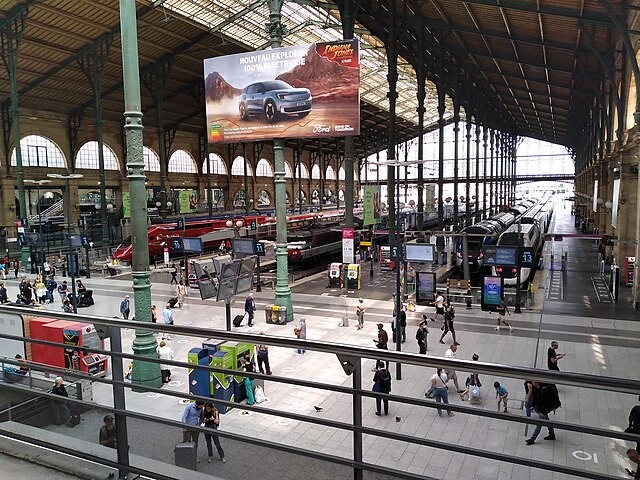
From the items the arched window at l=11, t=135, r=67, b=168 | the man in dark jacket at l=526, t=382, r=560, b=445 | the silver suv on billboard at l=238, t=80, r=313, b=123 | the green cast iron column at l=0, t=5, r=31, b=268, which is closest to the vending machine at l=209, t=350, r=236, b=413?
the man in dark jacket at l=526, t=382, r=560, b=445

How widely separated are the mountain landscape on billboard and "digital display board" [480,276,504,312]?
10411mm

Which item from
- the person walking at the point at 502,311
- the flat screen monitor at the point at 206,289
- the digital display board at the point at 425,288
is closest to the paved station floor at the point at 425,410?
the person walking at the point at 502,311

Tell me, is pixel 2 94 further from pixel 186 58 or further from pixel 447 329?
pixel 447 329

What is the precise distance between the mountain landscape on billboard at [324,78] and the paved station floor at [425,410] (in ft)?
28.2

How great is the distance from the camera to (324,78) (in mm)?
16719

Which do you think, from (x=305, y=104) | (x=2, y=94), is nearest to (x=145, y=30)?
(x=2, y=94)

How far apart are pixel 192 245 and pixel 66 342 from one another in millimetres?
Answer: 12856

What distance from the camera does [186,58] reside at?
1734 inches

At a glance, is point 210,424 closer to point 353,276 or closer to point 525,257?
point 525,257

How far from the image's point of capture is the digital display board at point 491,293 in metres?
21.5

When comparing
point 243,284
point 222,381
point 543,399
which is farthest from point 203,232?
point 543,399

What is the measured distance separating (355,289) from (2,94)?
33613mm

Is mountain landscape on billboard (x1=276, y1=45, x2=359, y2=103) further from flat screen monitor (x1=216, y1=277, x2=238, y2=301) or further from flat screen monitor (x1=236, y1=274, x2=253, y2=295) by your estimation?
flat screen monitor (x1=216, y1=277, x2=238, y2=301)

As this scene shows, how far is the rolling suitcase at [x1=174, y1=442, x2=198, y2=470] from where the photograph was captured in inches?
273
